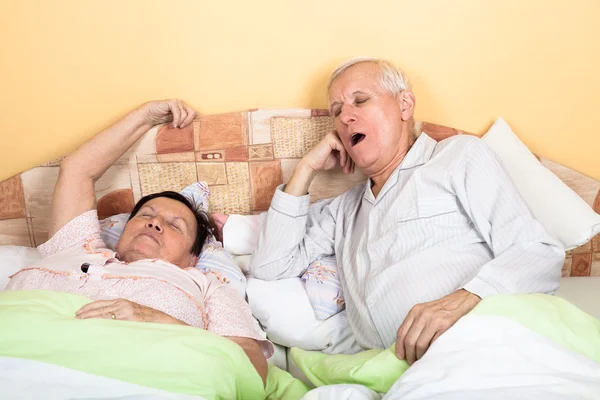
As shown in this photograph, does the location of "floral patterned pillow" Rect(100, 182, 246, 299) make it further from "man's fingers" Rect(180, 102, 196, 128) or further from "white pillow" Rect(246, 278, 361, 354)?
"man's fingers" Rect(180, 102, 196, 128)

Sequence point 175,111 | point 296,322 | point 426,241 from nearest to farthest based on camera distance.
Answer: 1. point 426,241
2. point 296,322
3. point 175,111

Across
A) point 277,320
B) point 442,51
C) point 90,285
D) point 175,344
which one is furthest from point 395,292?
point 442,51

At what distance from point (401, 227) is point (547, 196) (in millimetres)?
595

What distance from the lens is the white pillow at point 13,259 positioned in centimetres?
171

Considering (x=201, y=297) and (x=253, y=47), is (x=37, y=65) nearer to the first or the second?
(x=253, y=47)

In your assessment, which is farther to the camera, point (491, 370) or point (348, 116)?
point (348, 116)

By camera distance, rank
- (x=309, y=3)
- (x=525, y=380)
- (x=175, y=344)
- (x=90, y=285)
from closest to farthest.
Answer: (x=525, y=380) < (x=175, y=344) < (x=90, y=285) < (x=309, y=3)

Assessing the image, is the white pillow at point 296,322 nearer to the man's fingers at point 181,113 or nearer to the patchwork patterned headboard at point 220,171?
the patchwork patterned headboard at point 220,171

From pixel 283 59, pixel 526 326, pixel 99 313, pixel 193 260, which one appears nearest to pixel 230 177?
pixel 193 260

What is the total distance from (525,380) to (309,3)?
1387 millimetres

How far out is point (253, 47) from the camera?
1951mm

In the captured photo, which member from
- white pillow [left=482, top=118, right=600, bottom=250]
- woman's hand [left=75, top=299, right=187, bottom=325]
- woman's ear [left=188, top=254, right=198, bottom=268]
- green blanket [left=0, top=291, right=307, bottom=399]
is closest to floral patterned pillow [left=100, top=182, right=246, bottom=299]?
woman's ear [left=188, top=254, right=198, bottom=268]

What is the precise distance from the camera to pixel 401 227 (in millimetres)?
1562

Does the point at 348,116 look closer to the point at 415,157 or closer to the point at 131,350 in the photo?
the point at 415,157
